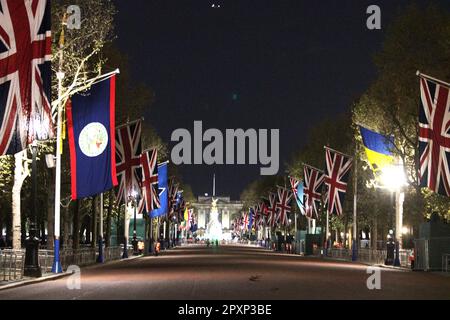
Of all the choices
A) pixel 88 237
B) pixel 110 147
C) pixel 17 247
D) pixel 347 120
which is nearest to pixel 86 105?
pixel 110 147

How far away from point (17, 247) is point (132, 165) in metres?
10.7

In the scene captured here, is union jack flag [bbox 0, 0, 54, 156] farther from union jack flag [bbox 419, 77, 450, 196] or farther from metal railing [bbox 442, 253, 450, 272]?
metal railing [bbox 442, 253, 450, 272]

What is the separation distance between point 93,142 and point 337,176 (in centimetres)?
2492

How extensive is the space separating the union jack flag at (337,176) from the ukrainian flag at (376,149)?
464 cm

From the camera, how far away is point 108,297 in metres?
24.3

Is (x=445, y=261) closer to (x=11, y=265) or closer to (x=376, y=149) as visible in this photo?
(x=376, y=149)

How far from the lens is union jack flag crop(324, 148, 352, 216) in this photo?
5856 centimetres

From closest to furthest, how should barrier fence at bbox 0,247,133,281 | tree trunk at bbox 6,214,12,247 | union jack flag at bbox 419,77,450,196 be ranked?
barrier fence at bbox 0,247,133,281 < union jack flag at bbox 419,77,450,196 < tree trunk at bbox 6,214,12,247

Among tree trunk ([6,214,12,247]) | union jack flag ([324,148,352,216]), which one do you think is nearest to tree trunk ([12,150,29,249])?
union jack flag ([324,148,352,216])

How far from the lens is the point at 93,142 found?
122 feet

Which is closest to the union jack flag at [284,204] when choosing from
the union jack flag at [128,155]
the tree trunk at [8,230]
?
the tree trunk at [8,230]

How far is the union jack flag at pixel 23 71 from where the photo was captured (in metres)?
27.4

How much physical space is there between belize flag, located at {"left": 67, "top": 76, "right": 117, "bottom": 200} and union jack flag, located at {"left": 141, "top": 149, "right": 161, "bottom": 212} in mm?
23764

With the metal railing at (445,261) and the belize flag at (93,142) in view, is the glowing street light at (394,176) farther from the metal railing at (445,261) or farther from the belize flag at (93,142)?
the belize flag at (93,142)
